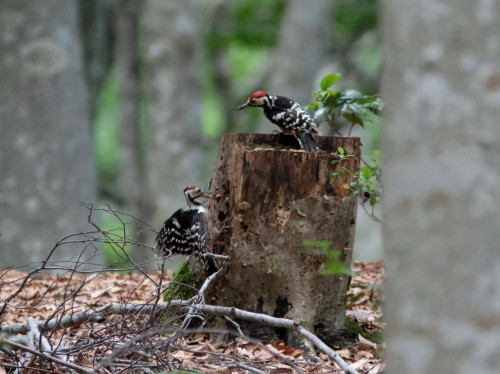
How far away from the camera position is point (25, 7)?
32.0ft

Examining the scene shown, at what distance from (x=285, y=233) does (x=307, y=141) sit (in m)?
0.92

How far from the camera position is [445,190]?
1.63m

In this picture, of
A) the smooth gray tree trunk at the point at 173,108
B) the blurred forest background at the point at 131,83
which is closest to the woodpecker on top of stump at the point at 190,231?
the blurred forest background at the point at 131,83

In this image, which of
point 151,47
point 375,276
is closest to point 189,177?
point 151,47

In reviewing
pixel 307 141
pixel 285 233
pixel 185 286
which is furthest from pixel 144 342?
pixel 307 141

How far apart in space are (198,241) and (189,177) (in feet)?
24.9

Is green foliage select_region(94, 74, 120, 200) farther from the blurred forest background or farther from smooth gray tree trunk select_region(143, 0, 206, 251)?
smooth gray tree trunk select_region(143, 0, 206, 251)

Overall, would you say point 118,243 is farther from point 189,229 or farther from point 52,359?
point 52,359

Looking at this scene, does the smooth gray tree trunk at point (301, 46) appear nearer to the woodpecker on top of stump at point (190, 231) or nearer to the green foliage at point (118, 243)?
the green foliage at point (118, 243)

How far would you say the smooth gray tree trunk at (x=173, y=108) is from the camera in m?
12.1

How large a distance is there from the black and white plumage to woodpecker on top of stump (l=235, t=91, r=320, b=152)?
84 cm

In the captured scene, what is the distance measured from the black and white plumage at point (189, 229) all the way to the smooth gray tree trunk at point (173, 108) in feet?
21.6

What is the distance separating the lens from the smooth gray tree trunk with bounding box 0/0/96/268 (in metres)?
9.71

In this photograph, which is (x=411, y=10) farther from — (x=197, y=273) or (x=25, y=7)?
(x=25, y=7)
